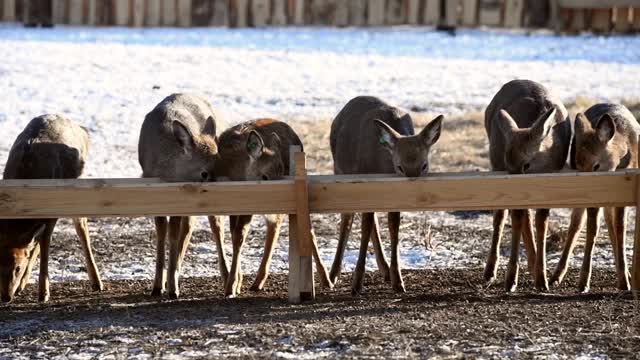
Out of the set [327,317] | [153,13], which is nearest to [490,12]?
Result: [153,13]

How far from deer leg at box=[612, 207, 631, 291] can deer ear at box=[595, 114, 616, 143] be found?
748 mm

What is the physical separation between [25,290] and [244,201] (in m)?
2.90

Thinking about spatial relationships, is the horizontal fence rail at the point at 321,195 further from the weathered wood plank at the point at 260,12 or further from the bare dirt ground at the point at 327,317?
Result: the weathered wood plank at the point at 260,12

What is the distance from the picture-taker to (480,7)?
97.2 ft

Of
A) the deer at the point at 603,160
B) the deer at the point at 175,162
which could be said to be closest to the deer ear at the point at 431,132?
the deer at the point at 603,160

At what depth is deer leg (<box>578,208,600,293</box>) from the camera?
1263 cm

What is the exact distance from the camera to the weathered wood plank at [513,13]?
2950cm

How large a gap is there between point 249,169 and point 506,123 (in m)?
2.55

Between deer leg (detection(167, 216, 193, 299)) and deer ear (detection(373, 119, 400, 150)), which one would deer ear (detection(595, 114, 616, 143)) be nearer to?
deer ear (detection(373, 119, 400, 150))

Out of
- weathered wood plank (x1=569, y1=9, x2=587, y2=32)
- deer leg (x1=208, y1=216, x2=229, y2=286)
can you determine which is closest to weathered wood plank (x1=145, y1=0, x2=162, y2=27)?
weathered wood plank (x1=569, y1=9, x2=587, y2=32)

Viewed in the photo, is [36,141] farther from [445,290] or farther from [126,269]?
[445,290]

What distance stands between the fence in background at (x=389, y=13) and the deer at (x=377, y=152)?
15069 millimetres

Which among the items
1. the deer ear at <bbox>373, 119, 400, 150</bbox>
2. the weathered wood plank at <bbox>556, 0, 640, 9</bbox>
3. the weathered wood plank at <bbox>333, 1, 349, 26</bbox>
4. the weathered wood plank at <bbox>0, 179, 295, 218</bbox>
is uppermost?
the weathered wood plank at <bbox>556, 0, 640, 9</bbox>

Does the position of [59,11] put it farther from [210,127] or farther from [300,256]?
[300,256]
